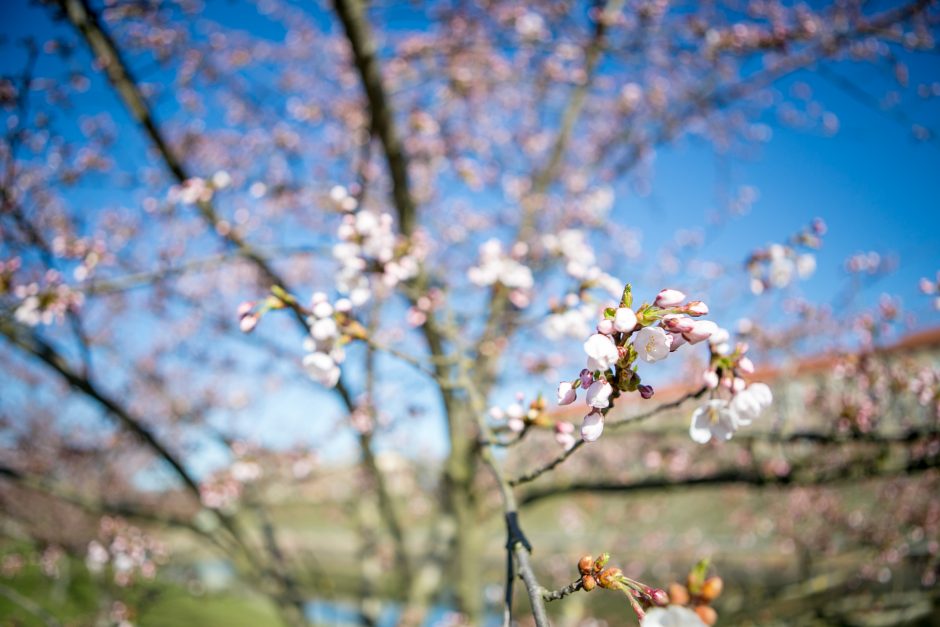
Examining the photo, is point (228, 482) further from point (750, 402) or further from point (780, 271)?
point (780, 271)

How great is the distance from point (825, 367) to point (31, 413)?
50.5ft

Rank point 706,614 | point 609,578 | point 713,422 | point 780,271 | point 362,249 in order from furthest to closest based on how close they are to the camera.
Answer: point 780,271
point 362,249
point 713,422
point 609,578
point 706,614

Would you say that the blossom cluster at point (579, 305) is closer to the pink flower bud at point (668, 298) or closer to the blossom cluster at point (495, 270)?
the blossom cluster at point (495, 270)

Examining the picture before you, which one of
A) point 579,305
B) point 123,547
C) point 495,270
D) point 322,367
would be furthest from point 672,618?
point 123,547

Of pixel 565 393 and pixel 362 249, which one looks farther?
pixel 362 249

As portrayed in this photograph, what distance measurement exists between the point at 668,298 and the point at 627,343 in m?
0.11

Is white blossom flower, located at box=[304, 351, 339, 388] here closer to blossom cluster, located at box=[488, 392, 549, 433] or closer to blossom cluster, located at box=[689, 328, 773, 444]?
blossom cluster, located at box=[488, 392, 549, 433]

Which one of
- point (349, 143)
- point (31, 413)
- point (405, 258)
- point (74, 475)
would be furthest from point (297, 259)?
point (31, 413)

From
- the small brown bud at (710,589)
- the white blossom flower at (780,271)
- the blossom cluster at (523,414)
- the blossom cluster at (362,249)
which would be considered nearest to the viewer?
the small brown bud at (710,589)

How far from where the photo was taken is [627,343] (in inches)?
33.8

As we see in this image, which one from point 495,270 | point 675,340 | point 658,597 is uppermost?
point 675,340

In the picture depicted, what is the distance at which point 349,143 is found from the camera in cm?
550

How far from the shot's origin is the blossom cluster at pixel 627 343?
79 centimetres

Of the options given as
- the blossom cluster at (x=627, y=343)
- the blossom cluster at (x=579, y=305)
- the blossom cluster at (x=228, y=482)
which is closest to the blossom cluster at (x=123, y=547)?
the blossom cluster at (x=228, y=482)
